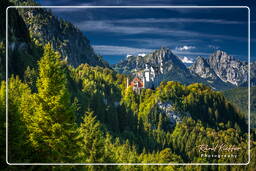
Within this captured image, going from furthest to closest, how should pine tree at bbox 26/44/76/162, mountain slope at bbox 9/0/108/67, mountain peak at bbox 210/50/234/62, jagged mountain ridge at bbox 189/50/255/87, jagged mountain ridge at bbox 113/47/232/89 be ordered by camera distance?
pine tree at bbox 26/44/76/162 < mountain slope at bbox 9/0/108/67 < jagged mountain ridge at bbox 113/47/232/89 < mountain peak at bbox 210/50/234/62 < jagged mountain ridge at bbox 189/50/255/87

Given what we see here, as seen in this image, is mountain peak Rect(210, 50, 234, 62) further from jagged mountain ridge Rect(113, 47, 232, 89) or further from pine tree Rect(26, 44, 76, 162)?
pine tree Rect(26, 44, 76, 162)

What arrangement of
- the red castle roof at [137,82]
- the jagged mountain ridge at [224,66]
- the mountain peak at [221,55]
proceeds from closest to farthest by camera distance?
the jagged mountain ridge at [224,66] → the mountain peak at [221,55] → the red castle roof at [137,82]

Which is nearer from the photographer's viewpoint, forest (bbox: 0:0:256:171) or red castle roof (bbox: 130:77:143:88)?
forest (bbox: 0:0:256:171)

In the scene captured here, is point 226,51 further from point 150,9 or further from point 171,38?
point 150,9

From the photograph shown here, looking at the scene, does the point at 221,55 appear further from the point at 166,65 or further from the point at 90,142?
the point at 90,142

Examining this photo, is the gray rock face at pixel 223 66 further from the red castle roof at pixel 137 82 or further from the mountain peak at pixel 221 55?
the red castle roof at pixel 137 82

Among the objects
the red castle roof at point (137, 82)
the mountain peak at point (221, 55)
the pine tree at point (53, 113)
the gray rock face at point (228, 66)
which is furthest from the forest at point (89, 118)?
the mountain peak at point (221, 55)

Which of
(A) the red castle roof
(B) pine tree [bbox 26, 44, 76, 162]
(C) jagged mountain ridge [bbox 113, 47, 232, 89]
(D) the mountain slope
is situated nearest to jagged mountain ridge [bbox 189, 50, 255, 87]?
(C) jagged mountain ridge [bbox 113, 47, 232, 89]

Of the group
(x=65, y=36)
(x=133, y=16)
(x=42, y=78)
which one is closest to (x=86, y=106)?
(x=42, y=78)
